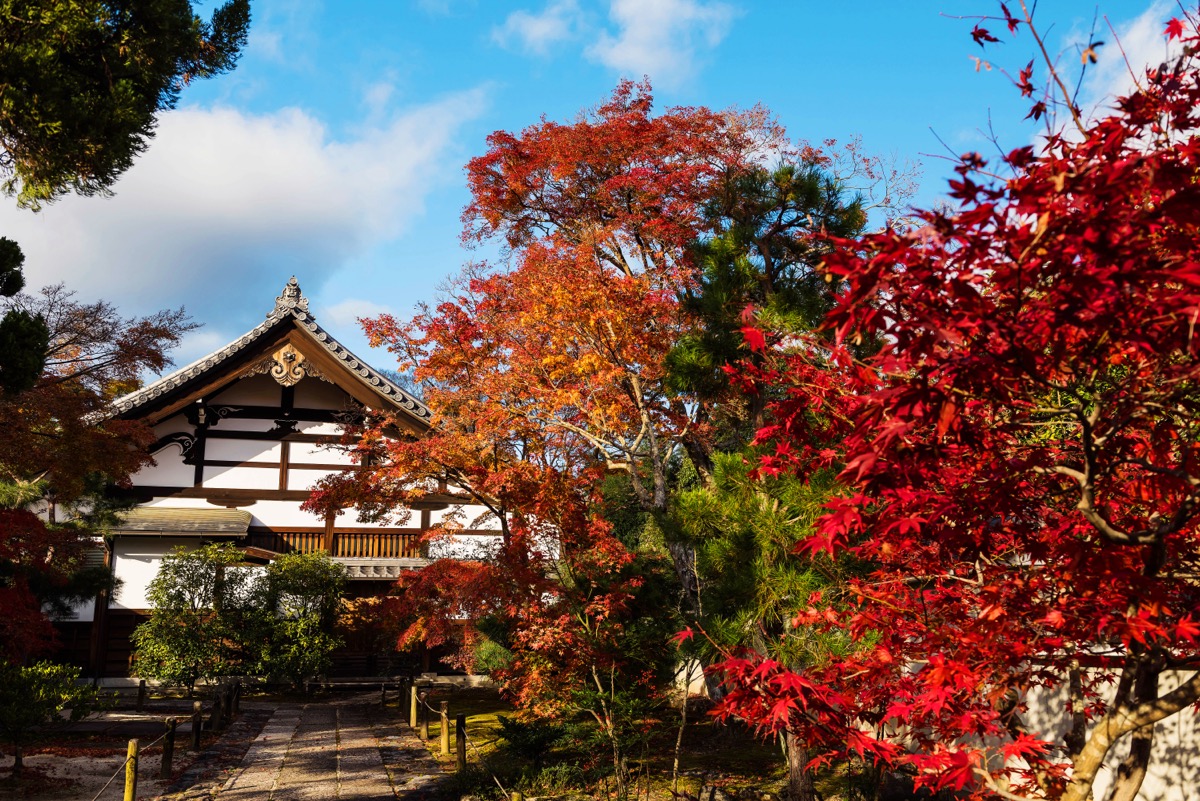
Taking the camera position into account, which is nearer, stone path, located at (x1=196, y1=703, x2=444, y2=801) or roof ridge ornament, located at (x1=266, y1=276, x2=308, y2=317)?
stone path, located at (x1=196, y1=703, x2=444, y2=801)

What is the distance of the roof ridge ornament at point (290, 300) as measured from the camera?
1947 cm

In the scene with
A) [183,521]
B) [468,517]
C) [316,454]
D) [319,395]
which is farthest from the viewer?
[468,517]

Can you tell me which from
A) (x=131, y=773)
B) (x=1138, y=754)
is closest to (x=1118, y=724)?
(x=1138, y=754)

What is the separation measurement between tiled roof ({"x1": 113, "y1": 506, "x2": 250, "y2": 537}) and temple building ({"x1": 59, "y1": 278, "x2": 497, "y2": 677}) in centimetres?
2

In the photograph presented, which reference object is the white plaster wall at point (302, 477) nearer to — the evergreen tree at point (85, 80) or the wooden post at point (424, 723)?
the wooden post at point (424, 723)

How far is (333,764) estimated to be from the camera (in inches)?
444

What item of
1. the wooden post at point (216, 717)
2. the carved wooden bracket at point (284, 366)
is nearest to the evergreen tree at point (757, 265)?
the wooden post at point (216, 717)

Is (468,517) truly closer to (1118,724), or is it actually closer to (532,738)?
(532,738)

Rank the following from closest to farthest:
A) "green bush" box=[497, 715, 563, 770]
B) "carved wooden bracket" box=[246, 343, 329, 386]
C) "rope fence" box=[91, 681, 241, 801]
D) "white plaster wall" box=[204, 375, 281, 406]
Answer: "rope fence" box=[91, 681, 241, 801]
"green bush" box=[497, 715, 563, 770]
"carved wooden bracket" box=[246, 343, 329, 386]
"white plaster wall" box=[204, 375, 281, 406]

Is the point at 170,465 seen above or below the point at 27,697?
above

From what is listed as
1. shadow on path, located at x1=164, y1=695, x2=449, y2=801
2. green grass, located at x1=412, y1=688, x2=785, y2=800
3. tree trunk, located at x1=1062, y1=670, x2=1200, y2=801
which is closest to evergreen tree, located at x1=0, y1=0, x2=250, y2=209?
shadow on path, located at x1=164, y1=695, x2=449, y2=801

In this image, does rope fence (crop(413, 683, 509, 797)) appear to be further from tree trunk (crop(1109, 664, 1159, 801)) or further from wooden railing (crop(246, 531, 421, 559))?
tree trunk (crop(1109, 664, 1159, 801))

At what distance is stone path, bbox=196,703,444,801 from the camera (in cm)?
Answer: 962

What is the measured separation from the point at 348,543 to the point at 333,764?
930cm
